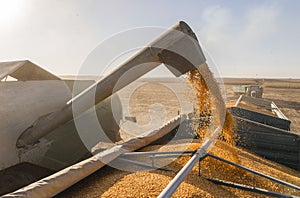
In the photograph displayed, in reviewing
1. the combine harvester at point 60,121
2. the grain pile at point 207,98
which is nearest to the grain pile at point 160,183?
the combine harvester at point 60,121

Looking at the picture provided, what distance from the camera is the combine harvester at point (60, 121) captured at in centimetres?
244

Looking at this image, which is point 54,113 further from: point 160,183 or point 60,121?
point 160,183

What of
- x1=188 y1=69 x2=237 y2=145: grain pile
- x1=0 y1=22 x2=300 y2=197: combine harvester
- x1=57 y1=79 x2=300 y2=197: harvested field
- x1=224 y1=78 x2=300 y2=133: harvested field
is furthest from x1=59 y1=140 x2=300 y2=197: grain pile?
x1=224 y1=78 x2=300 y2=133: harvested field

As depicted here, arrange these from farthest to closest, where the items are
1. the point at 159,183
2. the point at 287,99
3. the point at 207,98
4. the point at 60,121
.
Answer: the point at 287,99 → the point at 60,121 → the point at 207,98 → the point at 159,183

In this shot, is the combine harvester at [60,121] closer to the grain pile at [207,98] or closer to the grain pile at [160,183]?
the grain pile at [207,98]

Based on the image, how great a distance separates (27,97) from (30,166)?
3.89ft

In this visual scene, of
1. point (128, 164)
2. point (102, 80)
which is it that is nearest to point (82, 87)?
point (102, 80)

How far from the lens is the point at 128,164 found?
9.79 feet

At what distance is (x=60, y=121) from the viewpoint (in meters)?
3.50

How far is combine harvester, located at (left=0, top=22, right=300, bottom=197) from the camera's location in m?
2.44

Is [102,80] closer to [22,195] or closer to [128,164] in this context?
[128,164]

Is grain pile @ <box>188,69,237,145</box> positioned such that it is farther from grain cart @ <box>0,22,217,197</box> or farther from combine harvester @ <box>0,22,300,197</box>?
grain cart @ <box>0,22,217,197</box>

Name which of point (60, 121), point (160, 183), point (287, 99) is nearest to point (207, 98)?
point (160, 183)

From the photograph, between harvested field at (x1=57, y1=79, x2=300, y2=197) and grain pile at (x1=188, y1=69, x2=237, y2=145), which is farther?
grain pile at (x1=188, y1=69, x2=237, y2=145)
